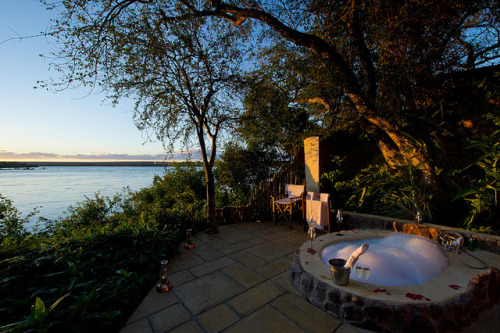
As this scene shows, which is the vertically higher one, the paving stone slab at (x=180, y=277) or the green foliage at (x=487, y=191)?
the green foliage at (x=487, y=191)

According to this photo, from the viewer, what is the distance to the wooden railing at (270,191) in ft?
17.3

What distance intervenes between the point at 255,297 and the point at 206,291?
57cm

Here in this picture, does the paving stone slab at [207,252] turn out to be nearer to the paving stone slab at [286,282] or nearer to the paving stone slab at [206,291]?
the paving stone slab at [206,291]

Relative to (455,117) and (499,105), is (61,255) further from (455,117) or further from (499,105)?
(499,105)

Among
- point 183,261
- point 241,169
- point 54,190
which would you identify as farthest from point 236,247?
point 54,190

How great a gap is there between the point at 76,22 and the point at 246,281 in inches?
173

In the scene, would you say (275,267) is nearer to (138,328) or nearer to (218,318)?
(218,318)

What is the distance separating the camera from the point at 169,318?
1860mm

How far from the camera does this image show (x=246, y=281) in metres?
2.46

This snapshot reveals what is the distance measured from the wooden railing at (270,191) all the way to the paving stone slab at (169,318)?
325cm

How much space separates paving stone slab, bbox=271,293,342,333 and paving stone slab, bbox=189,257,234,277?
3.43 feet

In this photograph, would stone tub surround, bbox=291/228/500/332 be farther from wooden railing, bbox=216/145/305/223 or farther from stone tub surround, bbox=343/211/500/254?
wooden railing, bbox=216/145/305/223

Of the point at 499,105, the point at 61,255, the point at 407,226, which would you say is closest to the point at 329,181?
the point at 407,226

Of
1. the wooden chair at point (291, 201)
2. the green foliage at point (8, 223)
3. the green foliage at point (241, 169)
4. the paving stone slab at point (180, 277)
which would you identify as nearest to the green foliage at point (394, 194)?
the wooden chair at point (291, 201)
